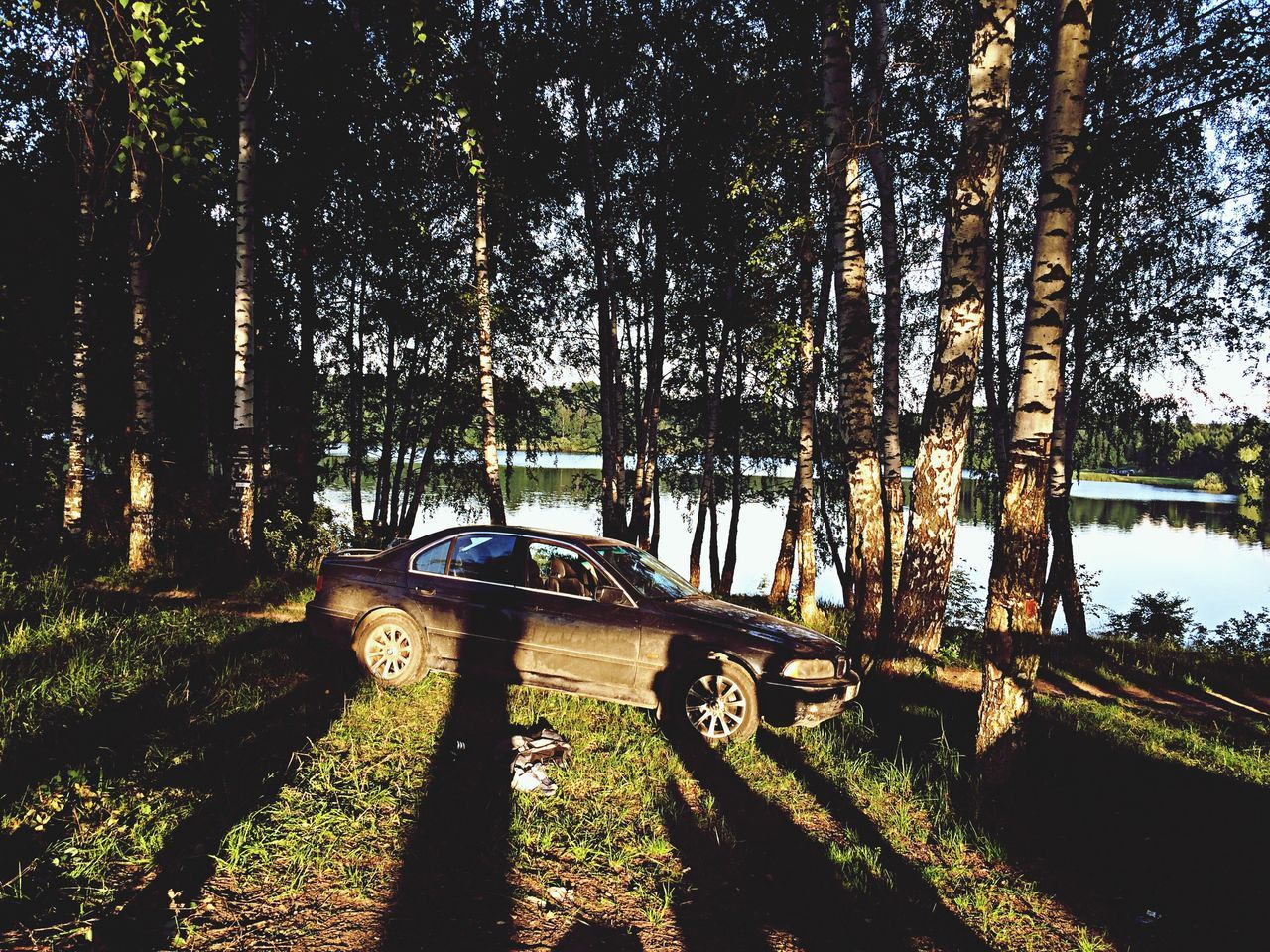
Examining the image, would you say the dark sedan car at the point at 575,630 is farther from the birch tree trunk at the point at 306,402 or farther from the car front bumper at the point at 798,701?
the birch tree trunk at the point at 306,402

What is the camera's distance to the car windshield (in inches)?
227

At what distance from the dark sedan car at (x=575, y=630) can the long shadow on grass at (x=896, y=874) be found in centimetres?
49

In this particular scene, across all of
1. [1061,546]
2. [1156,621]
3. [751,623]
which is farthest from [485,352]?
[1156,621]

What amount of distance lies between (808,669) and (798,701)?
0.27 m

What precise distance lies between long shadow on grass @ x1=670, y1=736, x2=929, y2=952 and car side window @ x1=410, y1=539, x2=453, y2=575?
10.4 ft

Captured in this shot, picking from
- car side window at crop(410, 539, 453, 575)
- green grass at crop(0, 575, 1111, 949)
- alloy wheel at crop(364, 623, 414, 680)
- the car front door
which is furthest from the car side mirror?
alloy wheel at crop(364, 623, 414, 680)

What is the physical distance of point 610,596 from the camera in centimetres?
554

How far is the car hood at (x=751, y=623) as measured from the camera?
5379 mm

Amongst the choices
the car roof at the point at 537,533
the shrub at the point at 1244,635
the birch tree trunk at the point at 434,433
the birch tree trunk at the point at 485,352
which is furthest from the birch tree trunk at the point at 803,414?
the birch tree trunk at the point at 434,433

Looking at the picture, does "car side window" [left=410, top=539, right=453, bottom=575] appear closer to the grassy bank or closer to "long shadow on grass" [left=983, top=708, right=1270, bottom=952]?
the grassy bank

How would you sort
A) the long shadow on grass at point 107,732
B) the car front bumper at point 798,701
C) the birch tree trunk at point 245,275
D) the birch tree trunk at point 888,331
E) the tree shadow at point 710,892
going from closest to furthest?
the tree shadow at point 710,892 < the long shadow on grass at point 107,732 < the car front bumper at point 798,701 < the birch tree trunk at point 245,275 < the birch tree trunk at point 888,331

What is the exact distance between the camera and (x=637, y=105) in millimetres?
16484

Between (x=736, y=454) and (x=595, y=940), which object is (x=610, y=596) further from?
(x=736, y=454)

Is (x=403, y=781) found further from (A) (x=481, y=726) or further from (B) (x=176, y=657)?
(B) (x=176, y=657)
